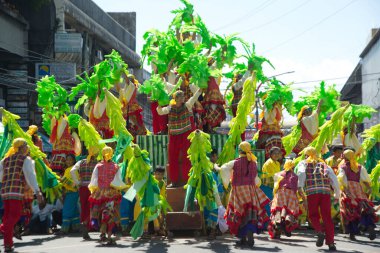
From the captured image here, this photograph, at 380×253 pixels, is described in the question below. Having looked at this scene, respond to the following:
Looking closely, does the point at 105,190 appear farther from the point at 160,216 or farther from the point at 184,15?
the point at 184,15

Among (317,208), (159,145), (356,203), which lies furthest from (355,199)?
(159,145)

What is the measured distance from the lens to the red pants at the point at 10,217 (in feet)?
39.7

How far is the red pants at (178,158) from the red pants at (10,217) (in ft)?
12.0

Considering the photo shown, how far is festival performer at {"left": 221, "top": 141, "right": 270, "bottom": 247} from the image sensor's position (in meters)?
12.8

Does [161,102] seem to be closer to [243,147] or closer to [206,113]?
[206,113]

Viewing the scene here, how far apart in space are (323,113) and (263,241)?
4.45 metres

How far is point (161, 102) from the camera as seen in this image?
15156mm

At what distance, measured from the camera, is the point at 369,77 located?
51.2 meters

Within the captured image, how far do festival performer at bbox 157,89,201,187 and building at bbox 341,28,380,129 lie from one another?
28.8m

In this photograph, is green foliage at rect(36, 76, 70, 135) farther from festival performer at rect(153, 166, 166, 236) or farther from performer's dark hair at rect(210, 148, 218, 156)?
festival performer at rect(153, 166, 166, 236)

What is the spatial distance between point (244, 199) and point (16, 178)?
12.0 feet

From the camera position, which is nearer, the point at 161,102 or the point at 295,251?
the point at 295,251

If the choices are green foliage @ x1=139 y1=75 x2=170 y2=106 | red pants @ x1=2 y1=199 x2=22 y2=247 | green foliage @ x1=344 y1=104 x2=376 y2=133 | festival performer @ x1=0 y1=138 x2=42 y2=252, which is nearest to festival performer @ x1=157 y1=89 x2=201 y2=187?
green foliage @ x1=139 y1=75 x2=170 y2=106

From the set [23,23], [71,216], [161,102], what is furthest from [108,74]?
[23,23]
